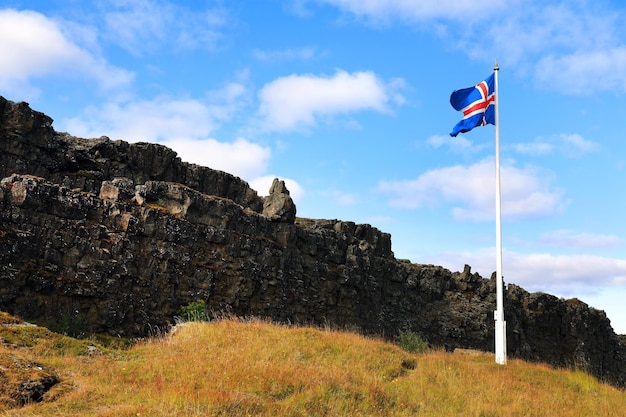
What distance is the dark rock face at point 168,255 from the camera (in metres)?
28.0

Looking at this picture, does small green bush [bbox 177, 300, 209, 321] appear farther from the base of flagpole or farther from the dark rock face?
the base of flagpole

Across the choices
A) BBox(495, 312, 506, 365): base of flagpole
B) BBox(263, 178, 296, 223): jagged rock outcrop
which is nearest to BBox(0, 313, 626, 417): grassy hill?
BBox(495, 312, 506, 365): base of flagpole

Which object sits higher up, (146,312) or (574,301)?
(574,301)

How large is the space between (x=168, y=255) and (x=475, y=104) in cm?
1976

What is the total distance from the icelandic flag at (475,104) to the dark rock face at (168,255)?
60.9 ft

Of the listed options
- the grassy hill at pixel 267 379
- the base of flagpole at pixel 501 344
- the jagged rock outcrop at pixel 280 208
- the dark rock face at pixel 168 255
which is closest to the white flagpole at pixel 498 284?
the base of flagpole at pixel 501 344

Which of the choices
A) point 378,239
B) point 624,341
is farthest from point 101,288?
point 624,341

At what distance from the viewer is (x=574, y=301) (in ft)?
284

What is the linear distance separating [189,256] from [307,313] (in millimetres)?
12614

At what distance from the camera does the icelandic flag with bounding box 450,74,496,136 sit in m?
24.5

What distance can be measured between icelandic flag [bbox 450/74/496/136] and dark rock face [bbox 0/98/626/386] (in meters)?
18.6

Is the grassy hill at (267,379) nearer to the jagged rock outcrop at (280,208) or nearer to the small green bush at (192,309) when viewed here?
the small green bush at (192,309)

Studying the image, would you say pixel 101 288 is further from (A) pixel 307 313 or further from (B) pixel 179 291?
(A) pixel 307 313

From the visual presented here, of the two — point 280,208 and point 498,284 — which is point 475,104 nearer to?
point 498,284
